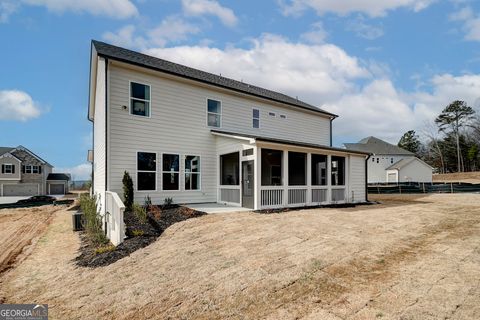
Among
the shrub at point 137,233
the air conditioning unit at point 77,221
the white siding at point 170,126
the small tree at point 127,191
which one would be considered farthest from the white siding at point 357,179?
the air conditioning unit at point 77,221

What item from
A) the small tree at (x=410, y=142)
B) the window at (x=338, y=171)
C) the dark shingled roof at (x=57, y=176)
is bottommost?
the dark shingled roof at (x=57, y=176)

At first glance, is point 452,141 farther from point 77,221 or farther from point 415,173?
point 77,221

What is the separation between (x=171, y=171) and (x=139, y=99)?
3.37m

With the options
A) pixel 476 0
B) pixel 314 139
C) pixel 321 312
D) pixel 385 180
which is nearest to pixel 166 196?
pixel 321 312

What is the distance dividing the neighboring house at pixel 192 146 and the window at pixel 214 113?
5 cm

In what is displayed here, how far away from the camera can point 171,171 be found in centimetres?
1220

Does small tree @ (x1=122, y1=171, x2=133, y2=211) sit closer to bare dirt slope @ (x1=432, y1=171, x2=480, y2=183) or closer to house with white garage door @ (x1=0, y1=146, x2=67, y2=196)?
house with white garage door @ (x1=0, y1=146, x2=67, y2=196)

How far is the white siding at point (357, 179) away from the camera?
48.0 feet

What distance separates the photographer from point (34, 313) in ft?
13.6

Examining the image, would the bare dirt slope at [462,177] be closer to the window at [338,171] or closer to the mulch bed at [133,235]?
the window at [338,171]

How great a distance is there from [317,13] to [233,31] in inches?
143

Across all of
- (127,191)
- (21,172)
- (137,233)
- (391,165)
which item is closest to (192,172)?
(127,191)

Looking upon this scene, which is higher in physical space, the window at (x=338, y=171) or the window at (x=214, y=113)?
the window at (x=214, y=113)

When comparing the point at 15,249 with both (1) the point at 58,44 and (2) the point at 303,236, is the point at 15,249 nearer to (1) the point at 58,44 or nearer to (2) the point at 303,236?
(1) the point at 58,44
